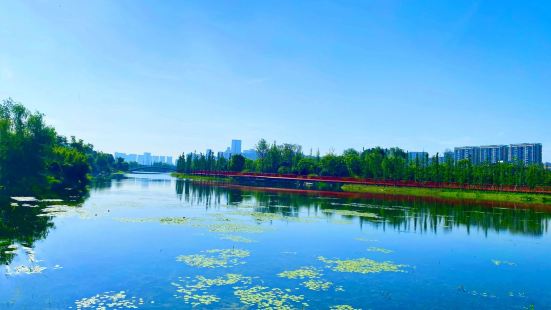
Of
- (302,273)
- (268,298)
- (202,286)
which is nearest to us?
(268,298)

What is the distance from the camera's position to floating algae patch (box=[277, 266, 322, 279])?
612 inches

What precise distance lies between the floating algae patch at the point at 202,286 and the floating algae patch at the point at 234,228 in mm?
10904

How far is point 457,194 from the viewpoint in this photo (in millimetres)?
68500

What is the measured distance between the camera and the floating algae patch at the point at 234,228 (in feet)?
85.6

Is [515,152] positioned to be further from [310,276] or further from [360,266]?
[310,276]

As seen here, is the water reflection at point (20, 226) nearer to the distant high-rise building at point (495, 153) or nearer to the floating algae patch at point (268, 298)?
A: the floating algae patch at point (268, 298)

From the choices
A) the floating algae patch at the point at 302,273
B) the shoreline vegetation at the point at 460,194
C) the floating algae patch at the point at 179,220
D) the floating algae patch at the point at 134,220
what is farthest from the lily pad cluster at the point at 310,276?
the shoreline vegetation at the point at 460,194

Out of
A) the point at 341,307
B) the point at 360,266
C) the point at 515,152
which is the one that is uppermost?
the point at 515,152

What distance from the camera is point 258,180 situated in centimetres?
11850

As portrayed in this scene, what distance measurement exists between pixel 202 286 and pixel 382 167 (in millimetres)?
84104

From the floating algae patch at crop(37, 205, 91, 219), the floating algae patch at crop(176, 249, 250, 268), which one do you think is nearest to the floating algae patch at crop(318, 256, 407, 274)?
the floating algae patch at crop(176, 249, 250, 268)

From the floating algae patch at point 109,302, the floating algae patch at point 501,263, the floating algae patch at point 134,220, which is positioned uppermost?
the floating algae patch at point 109,302

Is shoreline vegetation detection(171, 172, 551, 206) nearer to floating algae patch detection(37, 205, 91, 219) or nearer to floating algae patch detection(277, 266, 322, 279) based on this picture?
floating algae patch detection(277, 266, 322, 279)

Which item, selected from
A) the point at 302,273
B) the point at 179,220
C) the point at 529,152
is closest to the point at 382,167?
the point at 179,220
